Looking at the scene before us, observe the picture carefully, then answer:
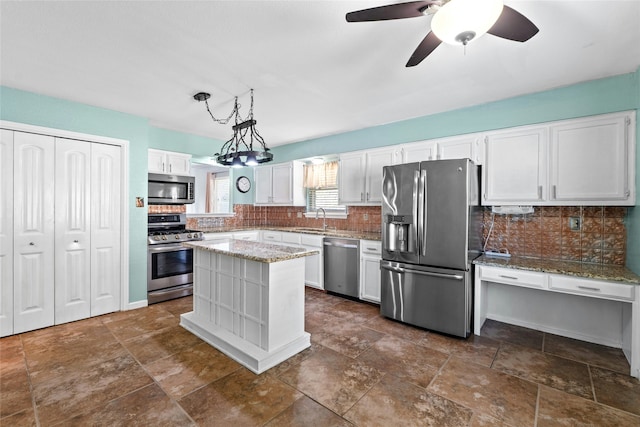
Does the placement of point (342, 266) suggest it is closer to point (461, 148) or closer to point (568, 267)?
point (461, 148)

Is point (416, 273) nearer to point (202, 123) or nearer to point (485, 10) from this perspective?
point (485, 10)

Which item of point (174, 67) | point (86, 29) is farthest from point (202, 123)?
point (86, 29)

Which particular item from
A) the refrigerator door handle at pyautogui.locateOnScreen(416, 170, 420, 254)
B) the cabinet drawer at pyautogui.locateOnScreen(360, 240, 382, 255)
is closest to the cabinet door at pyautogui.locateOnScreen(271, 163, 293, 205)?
the cabinet drawer at pyautogui.locateOnScreen(360, 240, 382, 255)

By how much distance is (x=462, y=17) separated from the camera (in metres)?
1.34

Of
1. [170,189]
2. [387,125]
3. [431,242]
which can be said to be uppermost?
[387,125]

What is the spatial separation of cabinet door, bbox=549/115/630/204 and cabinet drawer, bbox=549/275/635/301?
78 cm

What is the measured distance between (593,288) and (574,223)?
2.69 ft

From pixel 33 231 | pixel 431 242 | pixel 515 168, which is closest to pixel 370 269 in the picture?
pixel 431 242

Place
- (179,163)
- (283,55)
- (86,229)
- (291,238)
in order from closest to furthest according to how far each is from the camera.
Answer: (283,55) → (86,229) → (179,163) → (291,238)

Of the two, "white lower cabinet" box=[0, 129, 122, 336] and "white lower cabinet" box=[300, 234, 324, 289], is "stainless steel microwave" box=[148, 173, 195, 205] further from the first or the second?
"white lower cabinet" box=[300, 234, 324, 289]

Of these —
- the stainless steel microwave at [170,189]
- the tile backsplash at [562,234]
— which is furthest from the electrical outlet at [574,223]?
the stainless steel microwave at [170,189]

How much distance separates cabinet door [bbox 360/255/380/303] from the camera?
152 inches

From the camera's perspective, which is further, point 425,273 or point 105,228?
point 105,228

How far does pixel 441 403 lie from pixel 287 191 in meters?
4.14
